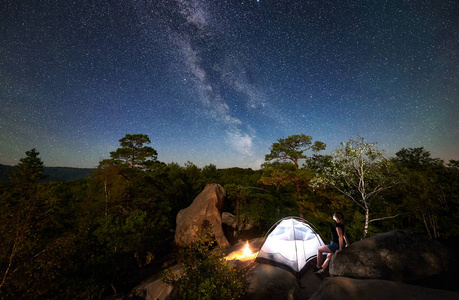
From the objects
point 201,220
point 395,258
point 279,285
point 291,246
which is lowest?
point 279,285

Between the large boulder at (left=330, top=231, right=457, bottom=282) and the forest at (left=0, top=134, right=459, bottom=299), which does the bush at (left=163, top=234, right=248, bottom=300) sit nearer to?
Answer: the large boulder at (left=330, top=231, right=457, bottom=282)

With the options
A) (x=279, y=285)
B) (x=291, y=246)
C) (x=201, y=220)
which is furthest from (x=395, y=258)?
(x=201, y=220)

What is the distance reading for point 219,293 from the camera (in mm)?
4547

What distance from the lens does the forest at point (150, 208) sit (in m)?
9.31

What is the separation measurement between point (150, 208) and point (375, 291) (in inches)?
900

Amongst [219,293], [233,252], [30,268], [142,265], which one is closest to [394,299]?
[219,293]

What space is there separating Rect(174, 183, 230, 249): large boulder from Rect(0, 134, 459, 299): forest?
230cm

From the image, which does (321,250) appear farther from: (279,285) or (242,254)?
(242,254)

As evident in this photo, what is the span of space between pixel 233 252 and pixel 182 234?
8911 mm

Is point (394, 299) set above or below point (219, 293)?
above

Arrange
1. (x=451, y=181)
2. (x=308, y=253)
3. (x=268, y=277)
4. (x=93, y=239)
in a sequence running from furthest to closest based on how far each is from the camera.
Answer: (x=451, y=181) < (x=93, y=239) < (x=308, y=253) < (x=268, y=277)

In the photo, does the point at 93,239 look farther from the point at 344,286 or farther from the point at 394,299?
the point at 394,299

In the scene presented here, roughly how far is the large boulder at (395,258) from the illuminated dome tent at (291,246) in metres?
2.68

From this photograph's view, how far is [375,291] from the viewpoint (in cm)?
441
